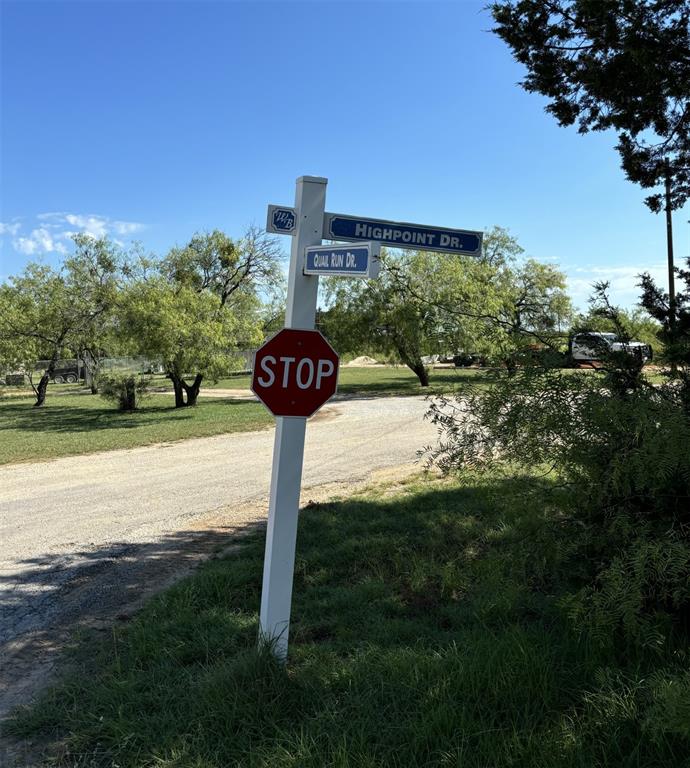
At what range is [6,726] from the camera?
3.35 metres

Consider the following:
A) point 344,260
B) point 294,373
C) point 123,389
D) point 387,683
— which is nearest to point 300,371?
point 294,373

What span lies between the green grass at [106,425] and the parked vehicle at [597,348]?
11586 millimetres

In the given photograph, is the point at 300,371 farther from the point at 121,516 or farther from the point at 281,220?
the point at 121,516

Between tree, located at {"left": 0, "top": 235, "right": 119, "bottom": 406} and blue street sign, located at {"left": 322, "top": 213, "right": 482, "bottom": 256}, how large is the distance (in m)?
23.2

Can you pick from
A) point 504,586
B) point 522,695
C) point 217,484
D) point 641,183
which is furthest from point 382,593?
point 217,484

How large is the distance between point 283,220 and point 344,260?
566 mm

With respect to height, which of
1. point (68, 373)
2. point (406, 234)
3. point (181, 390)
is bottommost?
point (181, 390)

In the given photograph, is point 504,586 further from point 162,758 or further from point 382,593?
point 162,758

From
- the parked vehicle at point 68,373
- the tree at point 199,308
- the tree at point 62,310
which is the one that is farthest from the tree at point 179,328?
the parked vehicle at point 68,373

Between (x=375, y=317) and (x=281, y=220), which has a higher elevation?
(x=375, y=317)

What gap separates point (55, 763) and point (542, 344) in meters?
3.34

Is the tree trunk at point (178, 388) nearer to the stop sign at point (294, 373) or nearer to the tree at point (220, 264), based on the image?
the tree at point (220, 264)

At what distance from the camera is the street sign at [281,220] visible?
3.66m

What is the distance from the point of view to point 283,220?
3.69 metres
